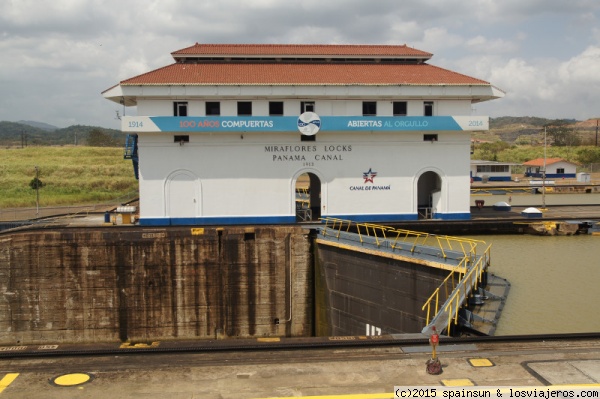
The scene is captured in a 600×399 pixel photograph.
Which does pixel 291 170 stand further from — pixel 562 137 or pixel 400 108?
pixel 562 137

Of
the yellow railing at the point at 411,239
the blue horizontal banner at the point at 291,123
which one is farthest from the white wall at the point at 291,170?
the yellow railing at the point at 411,239

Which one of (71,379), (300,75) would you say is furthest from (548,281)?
(300,75)

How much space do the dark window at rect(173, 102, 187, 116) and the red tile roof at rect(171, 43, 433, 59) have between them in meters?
4.25

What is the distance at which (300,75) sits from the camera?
29516mm

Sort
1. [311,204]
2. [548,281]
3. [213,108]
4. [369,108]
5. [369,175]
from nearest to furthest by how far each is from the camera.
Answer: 1. [548,281]
2. [213,108]
3. [369,175]
4. [369,108]
5. [311,204]

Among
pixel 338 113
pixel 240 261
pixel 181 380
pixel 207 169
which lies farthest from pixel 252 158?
pixel 181 380

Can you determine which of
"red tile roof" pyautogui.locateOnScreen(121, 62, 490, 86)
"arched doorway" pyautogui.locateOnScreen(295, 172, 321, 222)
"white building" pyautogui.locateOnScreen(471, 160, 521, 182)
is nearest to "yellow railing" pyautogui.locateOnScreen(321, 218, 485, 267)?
"arched doorway" pyautogui.locateOnScreen(295, 172, 321, 222)

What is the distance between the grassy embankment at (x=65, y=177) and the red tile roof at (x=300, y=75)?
72.4 feet

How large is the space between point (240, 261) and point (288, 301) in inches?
108

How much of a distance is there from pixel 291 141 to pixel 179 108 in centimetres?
624

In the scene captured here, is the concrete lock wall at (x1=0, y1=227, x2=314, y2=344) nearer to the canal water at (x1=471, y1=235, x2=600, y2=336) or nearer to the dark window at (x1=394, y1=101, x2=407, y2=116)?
the canal water at (x1=471, y1=235, x2=600, y2=336)

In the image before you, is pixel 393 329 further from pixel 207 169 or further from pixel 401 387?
pixel 207 169

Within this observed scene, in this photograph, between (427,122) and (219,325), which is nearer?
(219,325)

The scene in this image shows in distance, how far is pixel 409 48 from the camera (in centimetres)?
3372
